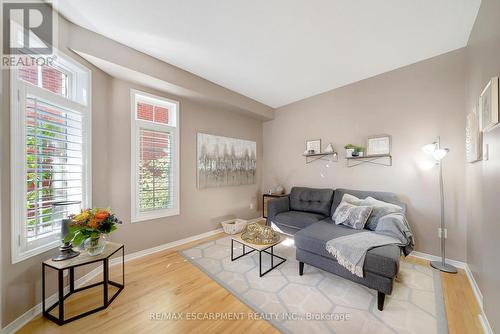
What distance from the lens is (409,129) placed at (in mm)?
2715

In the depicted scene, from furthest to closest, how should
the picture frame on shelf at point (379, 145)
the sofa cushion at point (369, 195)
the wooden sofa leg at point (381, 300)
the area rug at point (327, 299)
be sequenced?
the picture frame on shelf at point (379, 145) → the sofa cushion at point (369, 195) → the wooden sofa leg at point (381, 300) → the area rug at point (327, 299)

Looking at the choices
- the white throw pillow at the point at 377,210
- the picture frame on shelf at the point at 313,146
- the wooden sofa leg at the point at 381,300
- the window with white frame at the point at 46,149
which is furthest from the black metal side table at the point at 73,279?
the picture frame on shelf at the point at 313,146

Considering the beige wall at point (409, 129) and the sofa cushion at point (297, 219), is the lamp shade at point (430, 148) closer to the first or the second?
the beige wall at point (409, 129)

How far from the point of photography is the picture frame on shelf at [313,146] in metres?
3.72

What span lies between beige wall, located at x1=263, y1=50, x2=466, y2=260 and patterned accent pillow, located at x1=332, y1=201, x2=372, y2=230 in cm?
76

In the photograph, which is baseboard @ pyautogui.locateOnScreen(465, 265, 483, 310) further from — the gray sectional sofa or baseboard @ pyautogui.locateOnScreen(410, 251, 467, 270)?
the gray sectional sofa

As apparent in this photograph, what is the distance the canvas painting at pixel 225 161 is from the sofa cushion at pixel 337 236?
2.00 metres

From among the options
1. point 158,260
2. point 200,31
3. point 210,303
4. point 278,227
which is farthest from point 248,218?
point 200,31

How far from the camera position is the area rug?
1.49m

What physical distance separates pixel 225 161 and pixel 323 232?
2.31 m

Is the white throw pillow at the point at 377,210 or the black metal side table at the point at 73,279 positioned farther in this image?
the white throw pillow at the point at 377,210

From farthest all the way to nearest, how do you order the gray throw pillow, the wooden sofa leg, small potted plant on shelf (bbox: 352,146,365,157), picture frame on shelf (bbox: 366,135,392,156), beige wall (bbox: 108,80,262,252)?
1. small potted plant on shelf (bbox: 352,146,365,157)
2. picture frame on shelf (bbox: 366,135,392,156)
3. beige wall (bbox: 108,80,262,252)
4. the gray throw pillow
5. the wooden sofa leg

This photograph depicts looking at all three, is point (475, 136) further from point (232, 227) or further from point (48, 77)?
point (48, 77)

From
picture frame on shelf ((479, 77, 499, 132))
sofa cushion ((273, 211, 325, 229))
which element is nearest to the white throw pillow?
sofa cushion ((273, 211, 325, 229))
